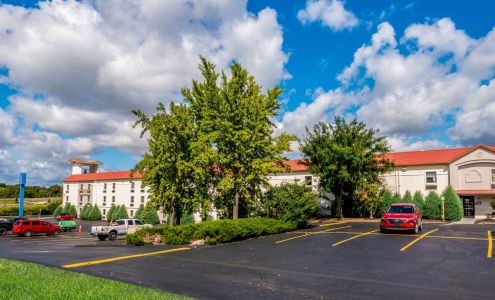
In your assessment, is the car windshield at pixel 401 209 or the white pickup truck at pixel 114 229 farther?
the white pickup truck at pixel 114 229

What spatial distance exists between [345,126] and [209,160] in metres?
18.2

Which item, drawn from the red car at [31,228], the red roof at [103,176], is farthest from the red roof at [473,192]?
the red roof at [103,176]

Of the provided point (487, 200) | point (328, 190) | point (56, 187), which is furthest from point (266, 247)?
point (56, 187)

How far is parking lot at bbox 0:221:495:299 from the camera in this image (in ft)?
30.6

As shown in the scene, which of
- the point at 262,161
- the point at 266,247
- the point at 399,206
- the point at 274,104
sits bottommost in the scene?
the point at 266,247

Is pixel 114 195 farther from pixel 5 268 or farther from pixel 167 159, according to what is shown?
pixel 5 268

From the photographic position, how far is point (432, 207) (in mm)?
35812

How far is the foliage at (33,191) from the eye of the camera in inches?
4385

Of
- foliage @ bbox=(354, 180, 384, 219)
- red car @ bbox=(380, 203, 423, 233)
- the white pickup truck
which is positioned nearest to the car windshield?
red car @ bbox=(380, 203, 423, 233)

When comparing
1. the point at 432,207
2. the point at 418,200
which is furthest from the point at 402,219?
the point at 418,200

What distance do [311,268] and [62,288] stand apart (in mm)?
7728

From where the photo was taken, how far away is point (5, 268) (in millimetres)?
10508

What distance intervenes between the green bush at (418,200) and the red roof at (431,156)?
11.1 feet

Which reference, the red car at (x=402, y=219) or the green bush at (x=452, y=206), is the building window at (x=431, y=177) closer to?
the green bush at (x=452, y=206)
